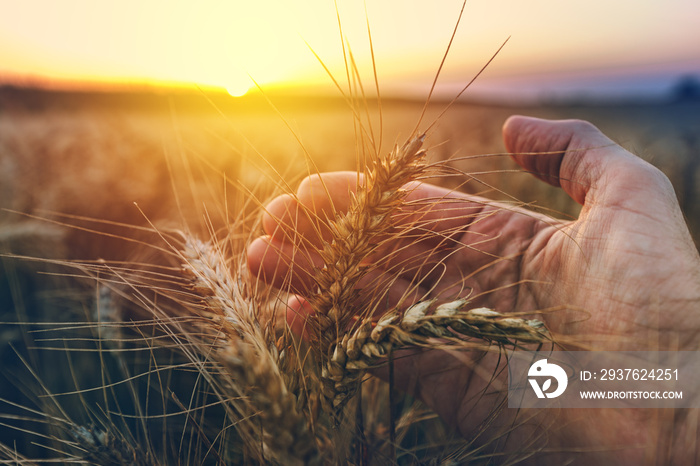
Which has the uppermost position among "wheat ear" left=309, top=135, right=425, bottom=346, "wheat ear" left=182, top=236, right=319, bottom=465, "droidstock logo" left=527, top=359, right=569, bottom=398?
"wheat ear" left=309, top=135, right=425, bottom=346

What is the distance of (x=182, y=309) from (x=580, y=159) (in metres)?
2.29

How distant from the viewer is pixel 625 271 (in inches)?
53.5

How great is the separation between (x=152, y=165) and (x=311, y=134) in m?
2.77

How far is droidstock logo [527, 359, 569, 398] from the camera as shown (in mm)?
1226

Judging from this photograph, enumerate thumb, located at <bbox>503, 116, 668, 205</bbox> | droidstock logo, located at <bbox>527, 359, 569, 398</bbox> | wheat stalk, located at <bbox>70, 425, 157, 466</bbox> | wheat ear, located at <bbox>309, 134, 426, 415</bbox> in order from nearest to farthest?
wheat ear, located at <bbox>309, 134, 426, 415</bbox> < wheat stalk, located at <bbox>70, 425, 157, 466</bbox> < droidstock logo, located at <bbox>527, 359, 569, 398</bbox> < thumb, located at <bbox>503, 116, 668, 205</bbox>

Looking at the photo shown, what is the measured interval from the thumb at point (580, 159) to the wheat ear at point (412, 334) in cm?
75

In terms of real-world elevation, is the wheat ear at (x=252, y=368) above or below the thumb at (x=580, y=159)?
below

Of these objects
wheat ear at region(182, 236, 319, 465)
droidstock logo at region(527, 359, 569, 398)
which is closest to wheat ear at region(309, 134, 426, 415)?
wheat ear at region(182, 236, 319, 465)

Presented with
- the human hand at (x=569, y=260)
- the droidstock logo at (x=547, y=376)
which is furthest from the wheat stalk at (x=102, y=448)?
the droidstock logo at (x=547, y=376)

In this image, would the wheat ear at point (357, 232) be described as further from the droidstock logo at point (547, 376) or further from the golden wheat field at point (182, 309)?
the droidstock logo at point (547, 376)

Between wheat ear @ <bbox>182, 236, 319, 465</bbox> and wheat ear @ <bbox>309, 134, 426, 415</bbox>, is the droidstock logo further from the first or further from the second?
wheat ear @ <bbox>182, 236, 319, 465</bbox>

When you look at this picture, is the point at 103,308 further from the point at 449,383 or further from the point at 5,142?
the point at 5,142

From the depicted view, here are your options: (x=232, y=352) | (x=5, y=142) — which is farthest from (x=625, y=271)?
(x=5, y=142)

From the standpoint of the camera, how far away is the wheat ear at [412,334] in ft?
2.61
